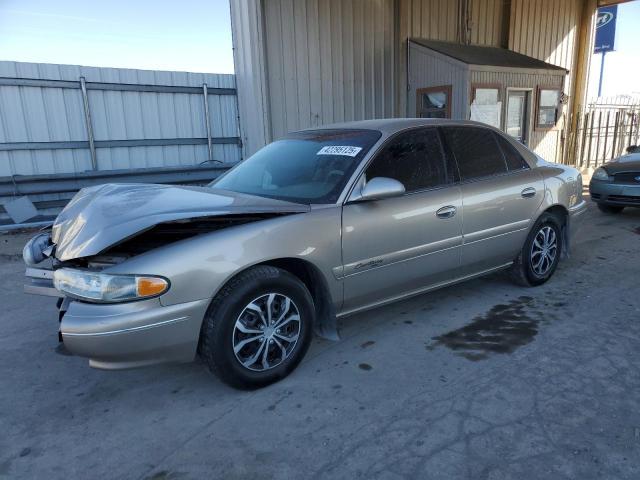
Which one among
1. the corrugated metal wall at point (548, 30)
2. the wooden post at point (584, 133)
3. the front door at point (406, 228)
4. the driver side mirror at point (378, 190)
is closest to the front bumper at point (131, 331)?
the front door at point (406, 228)

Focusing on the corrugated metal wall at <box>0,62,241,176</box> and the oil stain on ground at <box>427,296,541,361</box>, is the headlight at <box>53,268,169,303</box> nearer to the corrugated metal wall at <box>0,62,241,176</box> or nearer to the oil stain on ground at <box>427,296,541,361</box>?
the oil stain on ground at <box>427,296,541,361</box>

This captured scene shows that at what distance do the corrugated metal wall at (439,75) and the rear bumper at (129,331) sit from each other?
29.5 feet

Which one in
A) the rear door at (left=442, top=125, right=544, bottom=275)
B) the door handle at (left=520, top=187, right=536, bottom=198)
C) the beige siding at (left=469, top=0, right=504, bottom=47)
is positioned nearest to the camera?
the rear door at (left=442, top=125, right=544, bottom=275)

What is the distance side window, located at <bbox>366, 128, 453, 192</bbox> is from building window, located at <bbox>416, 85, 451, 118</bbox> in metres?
7.11

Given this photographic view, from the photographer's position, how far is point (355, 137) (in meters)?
3.75

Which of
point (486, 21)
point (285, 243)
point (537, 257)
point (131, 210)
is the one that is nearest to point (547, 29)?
point (486, 21)

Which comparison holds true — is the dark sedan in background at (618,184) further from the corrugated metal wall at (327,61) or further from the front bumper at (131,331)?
the front bumper at (131,331)

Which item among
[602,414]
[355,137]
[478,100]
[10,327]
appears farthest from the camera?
[478,100]

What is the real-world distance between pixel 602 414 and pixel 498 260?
1.86 m

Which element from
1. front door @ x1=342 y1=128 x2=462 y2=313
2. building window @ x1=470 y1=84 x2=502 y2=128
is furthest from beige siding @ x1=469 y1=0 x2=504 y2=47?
front door @ x1=342 y1=128 x2=462 y2=313

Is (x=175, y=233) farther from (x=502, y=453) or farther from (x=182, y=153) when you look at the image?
(x=182, y=153)

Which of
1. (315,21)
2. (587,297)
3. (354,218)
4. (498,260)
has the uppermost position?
(315,21)

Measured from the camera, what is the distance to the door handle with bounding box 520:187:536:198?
4.38m

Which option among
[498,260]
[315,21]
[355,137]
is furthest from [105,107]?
[498,260]
